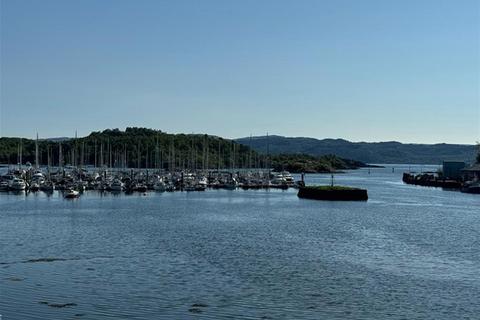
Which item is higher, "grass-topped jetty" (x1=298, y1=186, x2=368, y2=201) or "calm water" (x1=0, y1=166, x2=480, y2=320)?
"grass-topped jetty" (x1=298, y1=186, x2=368, y2=201)

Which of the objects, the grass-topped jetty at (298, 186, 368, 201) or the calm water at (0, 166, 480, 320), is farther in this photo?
the grass-topped jetty at (298, 186, 368, 201)

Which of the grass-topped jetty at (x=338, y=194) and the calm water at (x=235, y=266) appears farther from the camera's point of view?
the grass-topped jetty at (x=338, y=194)

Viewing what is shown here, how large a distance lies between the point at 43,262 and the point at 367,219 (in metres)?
40.9

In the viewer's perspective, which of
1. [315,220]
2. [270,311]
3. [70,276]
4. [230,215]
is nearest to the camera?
[270,311]

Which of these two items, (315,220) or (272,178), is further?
(272,178)

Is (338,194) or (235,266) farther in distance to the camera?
(338,194)

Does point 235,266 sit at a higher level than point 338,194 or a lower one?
lower

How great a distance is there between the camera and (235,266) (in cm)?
3694

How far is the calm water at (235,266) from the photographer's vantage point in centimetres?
2723

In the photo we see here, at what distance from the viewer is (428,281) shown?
33.6 m

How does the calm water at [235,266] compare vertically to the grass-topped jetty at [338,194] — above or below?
below

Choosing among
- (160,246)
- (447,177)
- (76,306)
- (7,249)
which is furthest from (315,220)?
(447,177)

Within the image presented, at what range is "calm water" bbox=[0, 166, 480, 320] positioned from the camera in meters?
27.2

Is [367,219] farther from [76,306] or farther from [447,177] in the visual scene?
[447,177]
